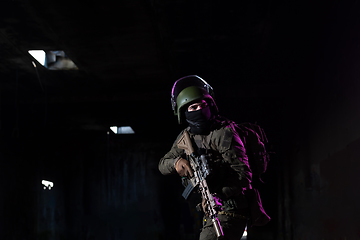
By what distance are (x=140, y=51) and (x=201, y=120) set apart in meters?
3.48

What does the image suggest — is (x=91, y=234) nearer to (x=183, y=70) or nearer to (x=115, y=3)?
(x=183, y=70)

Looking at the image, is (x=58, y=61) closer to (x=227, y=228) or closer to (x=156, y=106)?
(x=156, y=106)

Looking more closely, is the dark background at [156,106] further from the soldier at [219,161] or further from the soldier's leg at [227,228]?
the soldier's leg at [227,228]

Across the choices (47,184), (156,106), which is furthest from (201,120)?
(47,184)

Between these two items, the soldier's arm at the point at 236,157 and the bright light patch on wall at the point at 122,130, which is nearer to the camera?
the soldier's arm at the point at 236,157

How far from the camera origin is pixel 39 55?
6.19 metres

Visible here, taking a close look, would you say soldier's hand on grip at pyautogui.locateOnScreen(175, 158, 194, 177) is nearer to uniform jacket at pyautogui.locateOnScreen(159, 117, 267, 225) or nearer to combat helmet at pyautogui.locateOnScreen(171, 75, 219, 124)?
uniform jacket at pyautogui.locateOnScreen(159, 117, 267, 225)

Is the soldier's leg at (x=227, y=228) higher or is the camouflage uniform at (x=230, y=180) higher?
the camouflage uniform at (x=230, y=180)

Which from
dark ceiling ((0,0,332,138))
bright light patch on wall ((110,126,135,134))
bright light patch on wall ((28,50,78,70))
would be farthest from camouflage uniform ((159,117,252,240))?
bright light patch on wall ((110,126,135,134))

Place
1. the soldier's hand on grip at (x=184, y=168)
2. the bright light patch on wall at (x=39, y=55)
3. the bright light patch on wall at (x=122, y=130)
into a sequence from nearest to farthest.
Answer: the soldier's hand on grip at (x=184, y=168) < the bright light patch on wall at (x=39, y=55) < the bright light patch on wall at (x=122, y=130)

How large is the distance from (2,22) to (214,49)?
3323mm

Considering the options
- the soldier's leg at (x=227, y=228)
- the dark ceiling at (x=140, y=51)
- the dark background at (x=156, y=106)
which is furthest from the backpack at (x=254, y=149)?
the dark ceiling at (x=140, y=51)

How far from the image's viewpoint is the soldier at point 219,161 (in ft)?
7.71

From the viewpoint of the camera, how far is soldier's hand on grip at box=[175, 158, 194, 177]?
245 cm
